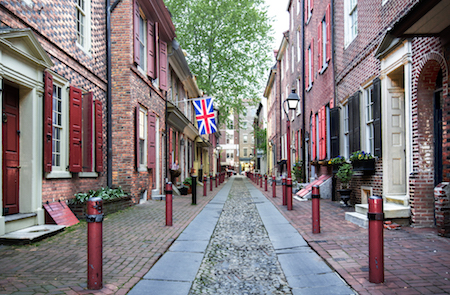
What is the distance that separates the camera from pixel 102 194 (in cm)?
899

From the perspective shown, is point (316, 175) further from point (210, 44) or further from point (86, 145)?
point (210, 44)

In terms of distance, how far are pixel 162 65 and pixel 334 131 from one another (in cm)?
703

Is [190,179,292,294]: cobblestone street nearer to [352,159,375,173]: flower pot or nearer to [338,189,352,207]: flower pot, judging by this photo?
[352,159,375,173]: flower pot

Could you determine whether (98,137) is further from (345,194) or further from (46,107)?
(345,194)

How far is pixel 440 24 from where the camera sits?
213 inches

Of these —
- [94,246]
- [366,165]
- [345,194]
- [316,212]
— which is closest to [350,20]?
[366,165]

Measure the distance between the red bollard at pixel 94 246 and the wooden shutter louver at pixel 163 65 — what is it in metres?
11.1

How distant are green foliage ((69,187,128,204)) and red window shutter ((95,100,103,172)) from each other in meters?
0.58

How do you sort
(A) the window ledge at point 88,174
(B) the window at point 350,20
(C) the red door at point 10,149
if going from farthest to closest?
(B) the window at point 350,20, (A) the window ledge at point 88,174, (C) the red door at point 10,149

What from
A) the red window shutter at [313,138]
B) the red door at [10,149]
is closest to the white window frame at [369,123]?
the red window shutter at [313,138]

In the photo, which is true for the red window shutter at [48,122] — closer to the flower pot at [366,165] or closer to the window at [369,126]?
the flower pot at [366,165]

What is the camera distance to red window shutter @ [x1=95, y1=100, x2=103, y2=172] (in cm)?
934

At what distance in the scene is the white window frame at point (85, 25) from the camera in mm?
8889

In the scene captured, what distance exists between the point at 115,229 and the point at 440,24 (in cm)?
632
